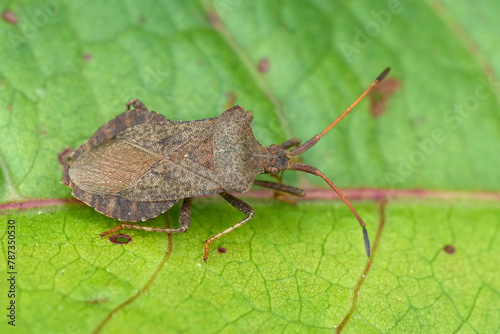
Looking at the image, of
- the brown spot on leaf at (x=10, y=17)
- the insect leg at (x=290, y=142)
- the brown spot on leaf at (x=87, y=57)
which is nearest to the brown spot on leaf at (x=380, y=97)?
the insect leg at (x=290, y=142)

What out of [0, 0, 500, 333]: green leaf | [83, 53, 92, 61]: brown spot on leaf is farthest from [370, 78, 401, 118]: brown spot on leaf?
[83, 53, 92, 61]: brown spot on leaf

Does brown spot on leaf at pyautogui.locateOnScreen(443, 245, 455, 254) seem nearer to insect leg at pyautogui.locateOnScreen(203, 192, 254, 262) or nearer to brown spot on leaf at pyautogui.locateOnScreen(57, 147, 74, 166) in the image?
insect leg at pyautogui.locateOnScreen(203, 192, 254, 262)

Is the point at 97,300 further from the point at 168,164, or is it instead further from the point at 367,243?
the point at 367,243

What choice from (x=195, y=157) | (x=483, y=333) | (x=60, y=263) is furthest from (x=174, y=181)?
(x=483, y=333)

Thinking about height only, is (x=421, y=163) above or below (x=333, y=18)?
below

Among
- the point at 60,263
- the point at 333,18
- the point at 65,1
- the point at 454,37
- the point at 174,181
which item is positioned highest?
the point at 454,37

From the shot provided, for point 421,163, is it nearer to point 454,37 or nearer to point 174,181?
point 454,37
